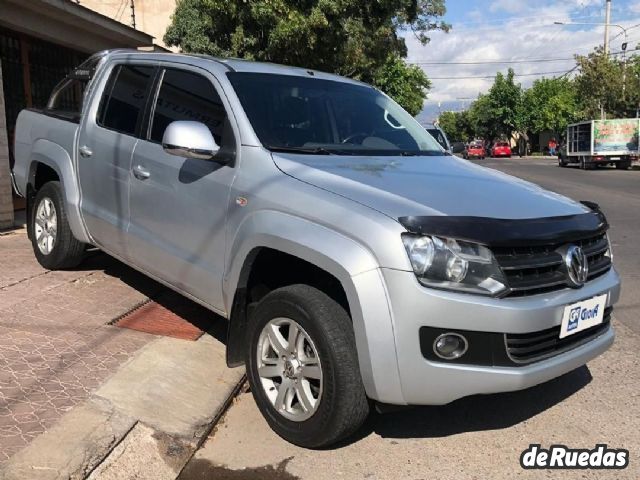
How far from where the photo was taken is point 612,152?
2956 cm

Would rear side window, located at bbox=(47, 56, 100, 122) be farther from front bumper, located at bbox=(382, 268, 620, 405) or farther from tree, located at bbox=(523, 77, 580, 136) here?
tree, located at bbox=(523, 77, 580, 136)

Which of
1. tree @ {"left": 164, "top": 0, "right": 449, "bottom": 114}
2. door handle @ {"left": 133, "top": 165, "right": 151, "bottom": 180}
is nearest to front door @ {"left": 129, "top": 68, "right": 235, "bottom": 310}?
door handle @ {"left": 133, "top": 165, "right": 151, "bottom": 180}

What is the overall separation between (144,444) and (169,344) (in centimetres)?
121

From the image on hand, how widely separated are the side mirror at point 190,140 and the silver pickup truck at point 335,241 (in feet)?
0.04

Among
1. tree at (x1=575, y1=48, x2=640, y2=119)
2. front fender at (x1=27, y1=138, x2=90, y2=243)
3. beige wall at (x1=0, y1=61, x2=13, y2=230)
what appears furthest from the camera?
tree at (x1=575, y1=48, x2=640, y2=119)

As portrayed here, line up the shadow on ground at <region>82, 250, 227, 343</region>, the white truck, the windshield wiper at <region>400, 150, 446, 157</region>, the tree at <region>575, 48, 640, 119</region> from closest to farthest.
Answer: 1. the windshield wiper at <region>400, 150, 446, 157</region>
2. the shadow on ground at <region>82, 250, 227, 343</region>
3. the white truck
4. the tree at <region>575, 48, 640, 119</region>

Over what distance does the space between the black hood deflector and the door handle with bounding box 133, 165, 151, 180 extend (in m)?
2.16

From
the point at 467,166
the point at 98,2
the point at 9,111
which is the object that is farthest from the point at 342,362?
the point at 98,2

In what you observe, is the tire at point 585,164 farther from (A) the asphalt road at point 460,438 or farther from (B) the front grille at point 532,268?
(B) the front grille at point 532,268

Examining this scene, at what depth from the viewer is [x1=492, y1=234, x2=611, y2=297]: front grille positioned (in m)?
2.80

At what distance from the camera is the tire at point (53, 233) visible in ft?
18.2

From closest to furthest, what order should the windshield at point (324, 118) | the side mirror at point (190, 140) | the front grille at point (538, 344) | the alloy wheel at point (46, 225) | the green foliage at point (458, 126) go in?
the front grille at point (538, 344) < the side mirror at point (190, 140) < the windshield at point (324, 118) < the alloy wheel at point (46, 225) < the green foliage at point (458, 126)

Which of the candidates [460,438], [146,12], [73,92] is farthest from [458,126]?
[460,438]

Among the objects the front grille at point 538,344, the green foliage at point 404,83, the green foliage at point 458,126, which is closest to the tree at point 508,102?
the green foliage at point 404,83
